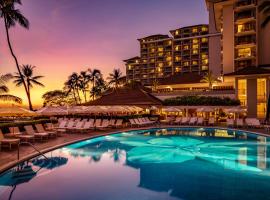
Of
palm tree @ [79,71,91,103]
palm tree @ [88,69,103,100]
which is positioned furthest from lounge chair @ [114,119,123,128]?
palm tree @ [79,71,91,103]

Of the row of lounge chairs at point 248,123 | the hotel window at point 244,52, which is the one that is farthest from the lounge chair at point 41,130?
the hotel window at point 244,52

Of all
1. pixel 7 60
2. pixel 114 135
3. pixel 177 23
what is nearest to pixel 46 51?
pixel 7 60

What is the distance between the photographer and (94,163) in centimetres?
1266

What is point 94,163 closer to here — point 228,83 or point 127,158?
point 127,158

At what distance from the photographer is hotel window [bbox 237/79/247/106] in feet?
112

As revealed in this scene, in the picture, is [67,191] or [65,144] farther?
[65,144]

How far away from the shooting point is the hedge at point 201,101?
104 ft

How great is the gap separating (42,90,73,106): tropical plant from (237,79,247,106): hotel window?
50.1 metres

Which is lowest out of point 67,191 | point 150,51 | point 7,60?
point 67,191

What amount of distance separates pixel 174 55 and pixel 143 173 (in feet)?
244

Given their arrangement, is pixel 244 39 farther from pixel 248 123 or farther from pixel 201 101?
pixel 248 123

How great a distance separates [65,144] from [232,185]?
9872 millimetres

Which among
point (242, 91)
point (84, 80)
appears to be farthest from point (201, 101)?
point (84, 80)

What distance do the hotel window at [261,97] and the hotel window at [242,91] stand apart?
2.18m
